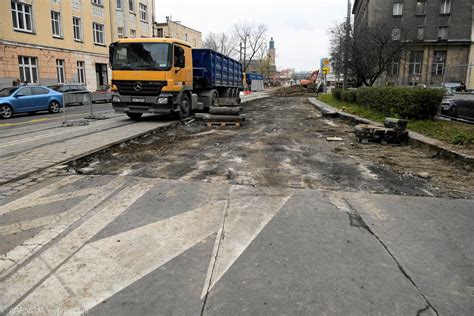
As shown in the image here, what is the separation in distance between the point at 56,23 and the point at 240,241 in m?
32.9

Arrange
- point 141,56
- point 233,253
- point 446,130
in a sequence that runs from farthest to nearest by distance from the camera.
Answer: point 141,56
point 446,130
point 233,253

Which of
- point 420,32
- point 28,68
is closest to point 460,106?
point 28,68

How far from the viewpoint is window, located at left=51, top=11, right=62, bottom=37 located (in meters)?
30.3

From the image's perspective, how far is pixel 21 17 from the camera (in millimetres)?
27031

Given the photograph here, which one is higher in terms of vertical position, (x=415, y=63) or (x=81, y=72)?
(x=415, y=63)

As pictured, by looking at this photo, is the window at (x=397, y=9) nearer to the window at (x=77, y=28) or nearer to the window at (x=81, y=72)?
the window at (x=77, y=28)

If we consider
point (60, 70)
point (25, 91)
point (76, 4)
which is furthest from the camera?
point (76, 4)

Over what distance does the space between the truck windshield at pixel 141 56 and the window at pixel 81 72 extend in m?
22.2

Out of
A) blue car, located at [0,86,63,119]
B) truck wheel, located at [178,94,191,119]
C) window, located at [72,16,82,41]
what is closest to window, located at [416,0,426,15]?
window, located at [72,16,82,41]

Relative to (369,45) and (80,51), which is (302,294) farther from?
(80,51)

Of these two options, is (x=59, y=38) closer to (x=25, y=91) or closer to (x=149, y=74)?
(x=25, y=91)

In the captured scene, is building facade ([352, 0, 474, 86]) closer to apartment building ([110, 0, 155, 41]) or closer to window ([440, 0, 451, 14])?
window ([440, 0, 451, 14])

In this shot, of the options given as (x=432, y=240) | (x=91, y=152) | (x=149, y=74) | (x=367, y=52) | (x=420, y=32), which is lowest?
(x=432, y=240)

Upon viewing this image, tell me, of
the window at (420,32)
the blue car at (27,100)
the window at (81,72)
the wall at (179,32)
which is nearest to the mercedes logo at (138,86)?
the blue car at (27,100)
